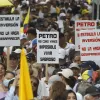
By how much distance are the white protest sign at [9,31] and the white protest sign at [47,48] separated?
78cm

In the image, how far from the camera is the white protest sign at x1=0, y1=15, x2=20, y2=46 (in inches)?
Answer: 563

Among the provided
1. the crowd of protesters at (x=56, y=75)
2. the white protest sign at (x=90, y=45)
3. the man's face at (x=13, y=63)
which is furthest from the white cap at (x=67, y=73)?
the man's face at (x=13, y=63)

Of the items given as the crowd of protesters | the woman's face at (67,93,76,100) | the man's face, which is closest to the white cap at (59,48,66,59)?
the crowd of protesters

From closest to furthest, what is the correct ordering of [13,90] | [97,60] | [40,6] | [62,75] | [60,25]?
[13,90], [62,75], [97,60], [60,25], [40,6]

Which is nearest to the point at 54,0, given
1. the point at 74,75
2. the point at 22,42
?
the point at 22,42

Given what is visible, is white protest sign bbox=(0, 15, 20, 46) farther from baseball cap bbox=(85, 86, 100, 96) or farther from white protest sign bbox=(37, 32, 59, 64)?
baseball cap bbox=(85, 86, 100, 96)

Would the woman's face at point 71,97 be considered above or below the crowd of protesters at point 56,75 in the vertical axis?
above

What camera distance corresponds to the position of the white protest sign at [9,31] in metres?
14.3

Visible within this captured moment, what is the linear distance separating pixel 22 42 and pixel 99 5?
26.2 ft

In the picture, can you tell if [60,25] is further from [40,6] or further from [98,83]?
[98,83]

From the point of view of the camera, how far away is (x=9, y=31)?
14.4m

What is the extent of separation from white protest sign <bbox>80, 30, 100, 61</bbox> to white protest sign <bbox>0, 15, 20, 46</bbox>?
1365mm

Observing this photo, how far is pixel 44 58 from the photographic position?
1332 centimetres

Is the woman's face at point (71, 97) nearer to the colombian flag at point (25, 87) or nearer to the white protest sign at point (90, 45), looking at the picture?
the colombian flag at point (25, 87)
